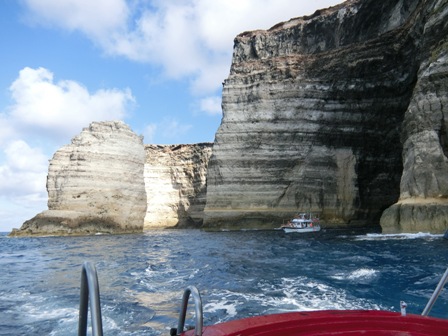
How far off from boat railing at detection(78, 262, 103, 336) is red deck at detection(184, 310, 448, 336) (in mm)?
1202

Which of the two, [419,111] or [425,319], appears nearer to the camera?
[425,319]

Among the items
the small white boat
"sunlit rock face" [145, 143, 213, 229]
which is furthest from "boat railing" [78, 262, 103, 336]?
"sunlit rock face" [145, 143, 213, 229]

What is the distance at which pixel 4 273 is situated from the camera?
50.2ft

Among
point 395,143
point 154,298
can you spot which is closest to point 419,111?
point 395,143

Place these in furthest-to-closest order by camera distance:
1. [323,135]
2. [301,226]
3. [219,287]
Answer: [323,135] < [301,226] < [219,287]

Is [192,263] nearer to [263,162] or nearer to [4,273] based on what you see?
[4,273]

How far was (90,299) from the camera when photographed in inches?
92.3

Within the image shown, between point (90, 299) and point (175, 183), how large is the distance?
7282cm

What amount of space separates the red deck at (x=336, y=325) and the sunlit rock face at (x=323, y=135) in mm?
40304

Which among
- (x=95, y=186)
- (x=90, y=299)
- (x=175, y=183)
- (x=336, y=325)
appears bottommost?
(x=336, y=325)

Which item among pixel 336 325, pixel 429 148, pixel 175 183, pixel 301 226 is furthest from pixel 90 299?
pixel 175 183

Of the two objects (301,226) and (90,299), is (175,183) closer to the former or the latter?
(301,226)

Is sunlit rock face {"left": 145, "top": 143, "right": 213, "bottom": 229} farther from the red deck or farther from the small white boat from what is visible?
the red deck

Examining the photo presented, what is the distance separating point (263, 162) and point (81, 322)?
144ft
